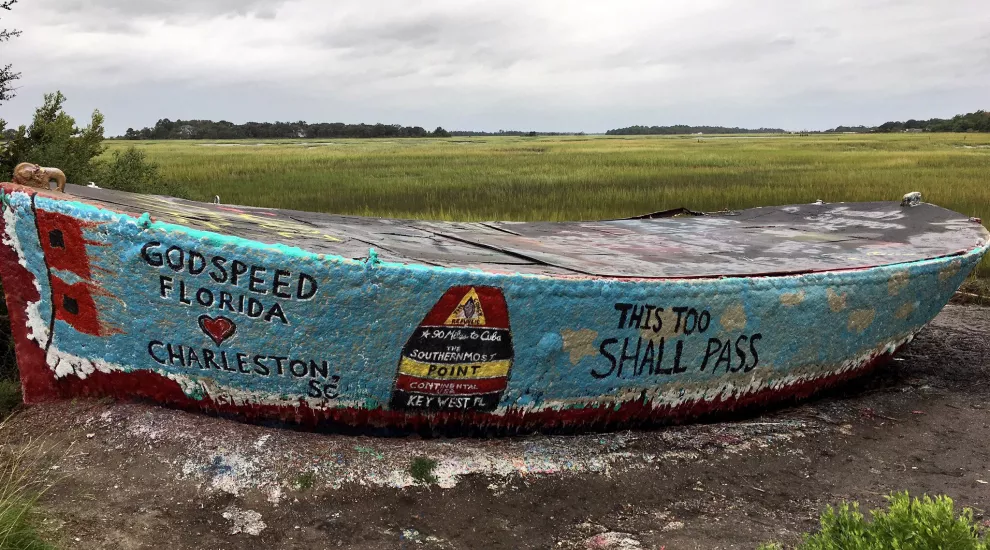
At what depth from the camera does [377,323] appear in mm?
2348

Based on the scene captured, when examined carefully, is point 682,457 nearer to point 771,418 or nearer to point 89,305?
point 771,418

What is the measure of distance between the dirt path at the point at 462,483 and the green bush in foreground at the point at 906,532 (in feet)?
2.17

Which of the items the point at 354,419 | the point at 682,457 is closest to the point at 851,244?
the point at 682,457

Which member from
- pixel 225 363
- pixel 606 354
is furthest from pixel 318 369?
pixel 606 354

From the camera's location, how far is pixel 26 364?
261 cm

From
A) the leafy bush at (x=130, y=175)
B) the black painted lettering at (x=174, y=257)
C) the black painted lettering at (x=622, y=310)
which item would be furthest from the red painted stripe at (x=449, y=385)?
the leafy bush at (x=130, y=175)

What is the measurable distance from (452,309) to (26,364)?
158 centimetres

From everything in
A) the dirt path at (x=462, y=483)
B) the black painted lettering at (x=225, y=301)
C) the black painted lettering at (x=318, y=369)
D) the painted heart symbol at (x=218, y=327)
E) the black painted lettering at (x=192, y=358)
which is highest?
the black painted lettering at (x=225, y=301)

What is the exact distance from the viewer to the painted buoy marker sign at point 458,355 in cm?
238

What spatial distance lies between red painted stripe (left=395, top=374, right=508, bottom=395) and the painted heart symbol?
1.87 ft

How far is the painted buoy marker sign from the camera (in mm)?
2377

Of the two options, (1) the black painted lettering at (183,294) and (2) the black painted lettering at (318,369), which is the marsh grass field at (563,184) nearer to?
(1) the black painted lettering at (183,294)

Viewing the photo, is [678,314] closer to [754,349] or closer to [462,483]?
[754,349]

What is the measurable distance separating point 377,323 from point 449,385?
354mm
